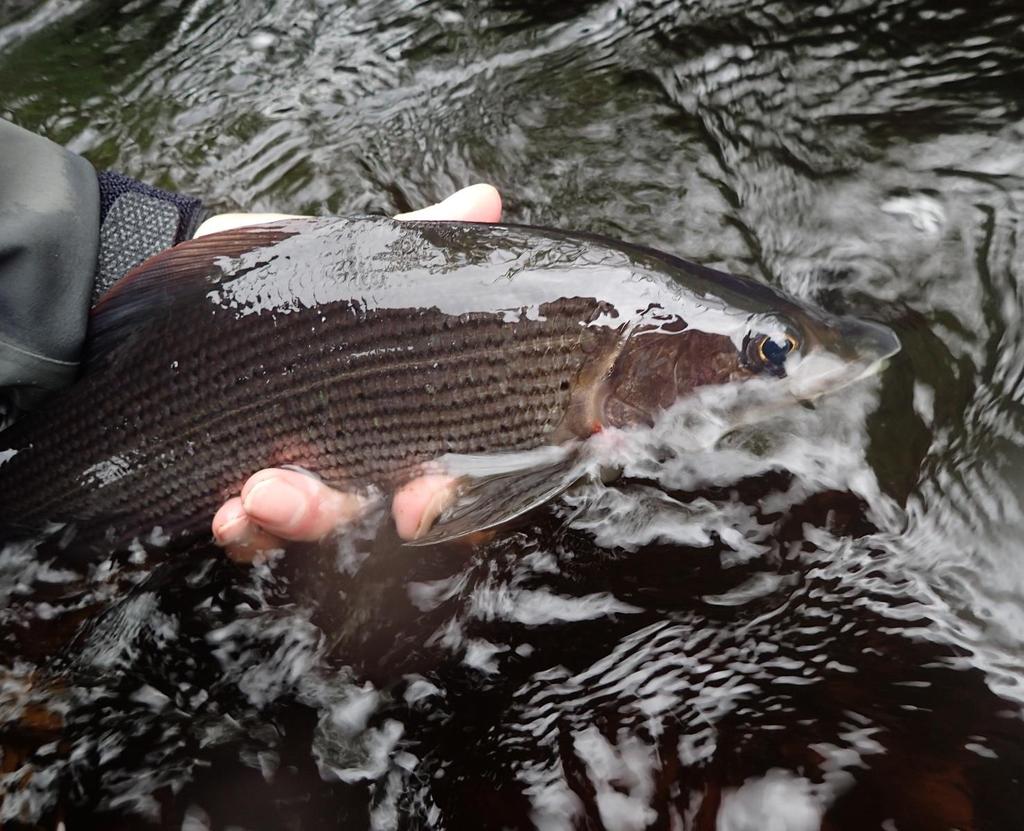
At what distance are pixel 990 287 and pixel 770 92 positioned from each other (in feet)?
4.95

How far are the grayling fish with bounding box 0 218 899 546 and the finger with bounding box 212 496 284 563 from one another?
13cm

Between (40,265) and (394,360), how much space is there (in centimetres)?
133

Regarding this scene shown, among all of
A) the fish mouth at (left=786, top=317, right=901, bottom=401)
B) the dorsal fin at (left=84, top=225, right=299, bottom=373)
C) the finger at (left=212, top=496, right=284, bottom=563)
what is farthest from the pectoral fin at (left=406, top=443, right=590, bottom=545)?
the dorsal fin at (left=84, top=225, right=299, bottom=373)

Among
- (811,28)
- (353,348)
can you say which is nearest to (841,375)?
(353,348)

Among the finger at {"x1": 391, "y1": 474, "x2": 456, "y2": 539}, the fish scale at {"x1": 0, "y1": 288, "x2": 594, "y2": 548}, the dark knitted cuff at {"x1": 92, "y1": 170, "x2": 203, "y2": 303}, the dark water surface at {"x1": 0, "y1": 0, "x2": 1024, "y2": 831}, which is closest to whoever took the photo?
the dark water surface at {"x1": 0, "y1": 0, "x2": 1024, "y2": 831}

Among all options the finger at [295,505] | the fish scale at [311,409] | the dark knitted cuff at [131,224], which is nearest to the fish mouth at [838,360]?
the fish scale at [311,409]

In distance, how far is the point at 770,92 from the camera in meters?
4.10

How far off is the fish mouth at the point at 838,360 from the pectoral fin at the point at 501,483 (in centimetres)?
74

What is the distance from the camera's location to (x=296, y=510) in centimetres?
270

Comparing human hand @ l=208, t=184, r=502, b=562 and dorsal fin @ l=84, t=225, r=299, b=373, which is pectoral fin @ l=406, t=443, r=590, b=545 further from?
dorsal fin @ l=84, t=225, r=299, b=373

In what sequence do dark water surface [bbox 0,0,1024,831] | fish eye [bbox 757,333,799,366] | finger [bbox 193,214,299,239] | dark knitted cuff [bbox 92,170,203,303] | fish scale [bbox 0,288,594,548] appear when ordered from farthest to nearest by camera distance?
finger [bbox 193,214,299,239]
dark knitted cuff [bbox 92,170,203,303]
fish scale [bbox 0,288,594,548]
fish eye [bbox 757,333,799,366]
dark water surface [bbox 0,0,1024,831]

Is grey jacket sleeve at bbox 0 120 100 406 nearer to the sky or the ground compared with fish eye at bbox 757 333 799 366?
nearer to the sky

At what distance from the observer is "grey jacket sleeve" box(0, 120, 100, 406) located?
2811 millimetres

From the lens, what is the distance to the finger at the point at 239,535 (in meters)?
2.78
